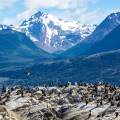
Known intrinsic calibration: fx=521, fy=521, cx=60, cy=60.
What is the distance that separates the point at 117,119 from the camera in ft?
541

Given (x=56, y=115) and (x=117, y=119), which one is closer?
(x=117, y=119)

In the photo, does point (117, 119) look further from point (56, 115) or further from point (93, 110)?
point (56, 115)

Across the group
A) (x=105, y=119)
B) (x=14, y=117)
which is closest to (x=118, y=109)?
(x=105, y=119)

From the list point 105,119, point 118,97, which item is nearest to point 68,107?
point 118,97

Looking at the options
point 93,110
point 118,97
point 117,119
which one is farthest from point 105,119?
point 118,97

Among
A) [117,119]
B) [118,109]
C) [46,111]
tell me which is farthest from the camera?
[46,111]

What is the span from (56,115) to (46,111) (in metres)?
4.49

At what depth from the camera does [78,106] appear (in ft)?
648

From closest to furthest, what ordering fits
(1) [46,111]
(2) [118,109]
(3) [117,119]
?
(3) [117,119], (2) [118,109], (1) [46,111]

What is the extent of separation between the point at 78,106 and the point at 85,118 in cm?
1887

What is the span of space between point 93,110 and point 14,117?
2810 cm

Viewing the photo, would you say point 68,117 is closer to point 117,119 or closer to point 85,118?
point 85,118

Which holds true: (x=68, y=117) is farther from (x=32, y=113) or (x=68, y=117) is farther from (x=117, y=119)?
(x=117, y=119)

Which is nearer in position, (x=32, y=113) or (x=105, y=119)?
(x=105, y=119)
